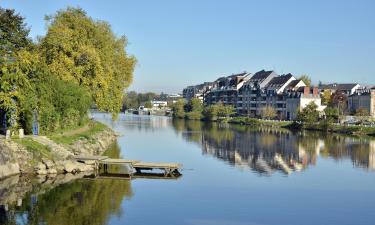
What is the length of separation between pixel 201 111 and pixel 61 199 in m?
112

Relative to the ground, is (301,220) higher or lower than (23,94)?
lower

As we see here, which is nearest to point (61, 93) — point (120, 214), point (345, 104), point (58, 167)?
point (58, 167)

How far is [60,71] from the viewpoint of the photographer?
153ft

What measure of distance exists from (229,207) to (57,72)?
28.0 metres

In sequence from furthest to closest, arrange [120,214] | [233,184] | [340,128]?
[340,128]
[233,184]
[120,214]

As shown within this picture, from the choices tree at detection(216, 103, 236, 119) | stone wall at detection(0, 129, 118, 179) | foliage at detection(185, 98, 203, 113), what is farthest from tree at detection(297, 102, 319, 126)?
stone wall at detection(0, 129, 118, 179)

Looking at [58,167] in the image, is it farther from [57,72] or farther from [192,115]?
[192,115]

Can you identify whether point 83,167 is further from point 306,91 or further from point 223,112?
point 223,112

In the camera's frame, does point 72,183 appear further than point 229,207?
Yes

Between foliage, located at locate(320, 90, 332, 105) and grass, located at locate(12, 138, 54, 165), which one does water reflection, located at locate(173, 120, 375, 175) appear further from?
foliage, located at locate(320, 90, 332, 105)

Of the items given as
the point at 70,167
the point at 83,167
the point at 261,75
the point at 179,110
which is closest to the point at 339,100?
the point at 261,75

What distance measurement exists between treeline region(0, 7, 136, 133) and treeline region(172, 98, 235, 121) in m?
63.7

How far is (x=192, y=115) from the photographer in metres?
134

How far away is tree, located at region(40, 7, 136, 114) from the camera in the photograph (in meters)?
46.8
